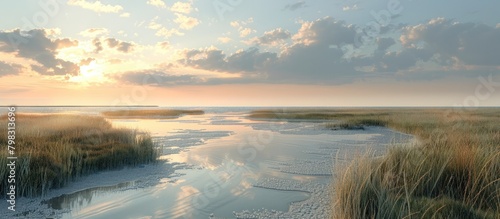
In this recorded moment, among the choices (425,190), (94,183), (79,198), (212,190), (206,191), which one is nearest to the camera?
(425,190)

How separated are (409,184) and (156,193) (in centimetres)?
729

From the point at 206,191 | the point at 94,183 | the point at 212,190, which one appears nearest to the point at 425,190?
the point at 212,190

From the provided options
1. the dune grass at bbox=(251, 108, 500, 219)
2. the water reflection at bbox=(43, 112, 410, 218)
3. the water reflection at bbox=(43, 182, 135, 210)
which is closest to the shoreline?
the water reflection at bbox=(43, 182, 135, 210)

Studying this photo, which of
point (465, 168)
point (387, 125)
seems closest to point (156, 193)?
point (465, 168)

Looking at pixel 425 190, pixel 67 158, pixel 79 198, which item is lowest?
pixel 79 198

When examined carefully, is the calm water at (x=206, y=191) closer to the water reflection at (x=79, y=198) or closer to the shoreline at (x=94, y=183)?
the water reflection at (x=79, y=198)

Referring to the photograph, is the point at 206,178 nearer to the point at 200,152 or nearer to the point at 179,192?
the point at 179,192

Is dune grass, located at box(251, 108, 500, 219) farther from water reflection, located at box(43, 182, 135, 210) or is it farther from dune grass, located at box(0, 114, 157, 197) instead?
dune grass, located at box(0, 114, 157, 197)

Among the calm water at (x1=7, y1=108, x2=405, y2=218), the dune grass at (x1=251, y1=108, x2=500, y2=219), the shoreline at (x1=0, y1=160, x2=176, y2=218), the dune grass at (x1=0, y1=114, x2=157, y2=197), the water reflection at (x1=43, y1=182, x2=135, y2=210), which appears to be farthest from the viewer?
the dune grass at (x1=0, y1=114, x2=157, y2=197)

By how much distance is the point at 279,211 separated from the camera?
7773 millimetres

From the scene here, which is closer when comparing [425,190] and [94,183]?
[425,190]

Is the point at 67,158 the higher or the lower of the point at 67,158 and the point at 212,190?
the higher

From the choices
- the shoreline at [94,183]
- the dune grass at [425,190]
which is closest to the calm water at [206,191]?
the shoreline at [94,183]

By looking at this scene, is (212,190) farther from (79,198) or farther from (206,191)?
(79,198)
